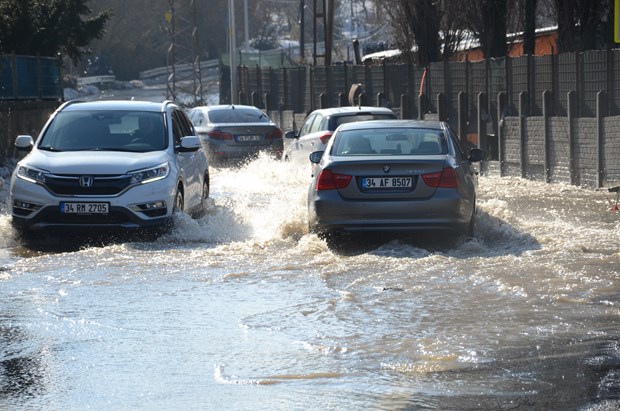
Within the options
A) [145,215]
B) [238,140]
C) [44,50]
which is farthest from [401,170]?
[44,50]

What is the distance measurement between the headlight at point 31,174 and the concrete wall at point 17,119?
1064 centimetres

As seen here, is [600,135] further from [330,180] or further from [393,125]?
[330,180]

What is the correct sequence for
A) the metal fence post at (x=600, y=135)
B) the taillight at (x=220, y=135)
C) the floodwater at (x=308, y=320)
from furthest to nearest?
1. the taillight at (x=220, y=135)
2. the metal fence post at (x=600, y=135)
3. the floodwater at (x=308, y=320)

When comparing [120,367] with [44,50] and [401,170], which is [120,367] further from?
[44,50]

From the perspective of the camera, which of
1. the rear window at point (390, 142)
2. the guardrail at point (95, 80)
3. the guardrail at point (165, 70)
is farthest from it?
the guardrail at point (165, 70)

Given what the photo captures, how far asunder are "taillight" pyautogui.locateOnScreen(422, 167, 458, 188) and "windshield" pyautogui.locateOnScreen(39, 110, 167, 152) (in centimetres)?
341

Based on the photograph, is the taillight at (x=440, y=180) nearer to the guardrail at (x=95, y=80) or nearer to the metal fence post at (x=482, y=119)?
the metal fence post at (x=482, y=119)

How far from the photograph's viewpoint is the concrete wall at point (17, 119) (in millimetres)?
25047

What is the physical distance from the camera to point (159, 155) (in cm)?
1432

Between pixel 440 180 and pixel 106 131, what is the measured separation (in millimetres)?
4259

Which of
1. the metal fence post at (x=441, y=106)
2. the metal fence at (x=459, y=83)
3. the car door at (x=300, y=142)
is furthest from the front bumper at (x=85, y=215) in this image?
the metal fence post at (x=441, y=106)

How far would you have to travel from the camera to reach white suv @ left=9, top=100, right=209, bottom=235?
44.4 feet

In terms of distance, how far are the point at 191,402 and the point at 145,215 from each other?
7.16 m

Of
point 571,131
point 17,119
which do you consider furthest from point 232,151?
point 571,131
